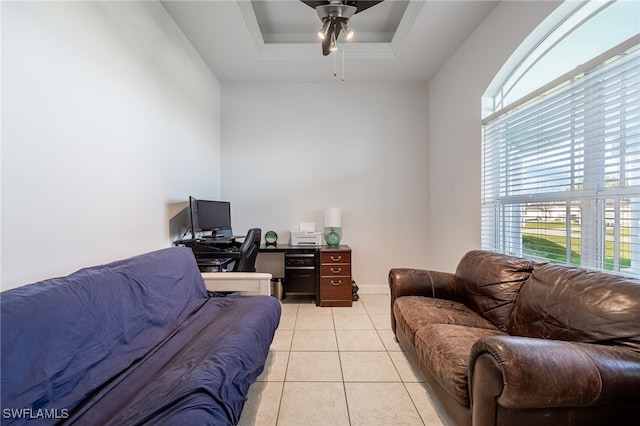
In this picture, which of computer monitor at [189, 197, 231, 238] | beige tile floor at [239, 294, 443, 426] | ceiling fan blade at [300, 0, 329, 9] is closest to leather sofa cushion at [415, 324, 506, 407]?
beige tile floor at [239, 294, 443, 426]

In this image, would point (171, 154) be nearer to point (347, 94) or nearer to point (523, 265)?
point (347, 94)

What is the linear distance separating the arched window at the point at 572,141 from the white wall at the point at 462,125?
0.50 feet

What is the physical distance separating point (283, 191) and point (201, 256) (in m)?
1.57

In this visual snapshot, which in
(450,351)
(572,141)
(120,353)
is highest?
(572,141)

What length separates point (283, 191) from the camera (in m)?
3.86

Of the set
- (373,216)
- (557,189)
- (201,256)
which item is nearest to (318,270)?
(373,216)

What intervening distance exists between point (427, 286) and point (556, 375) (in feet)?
4.27

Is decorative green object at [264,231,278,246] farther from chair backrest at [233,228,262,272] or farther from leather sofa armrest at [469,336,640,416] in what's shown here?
leather sofa armrest at [469,336,640,416]

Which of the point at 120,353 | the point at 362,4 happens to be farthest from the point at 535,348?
the point at 362,4

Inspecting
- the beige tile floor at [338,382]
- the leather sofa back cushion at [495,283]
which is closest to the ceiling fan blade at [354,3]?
the leather sofa back cushion at [495,283]

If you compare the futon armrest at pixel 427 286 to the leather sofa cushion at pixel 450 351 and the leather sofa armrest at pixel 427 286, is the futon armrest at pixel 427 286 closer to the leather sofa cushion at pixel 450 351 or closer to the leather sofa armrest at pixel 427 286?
the leather sofa armrest at pixel 427 286

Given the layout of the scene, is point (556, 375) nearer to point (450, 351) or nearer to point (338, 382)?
point (450, 351)

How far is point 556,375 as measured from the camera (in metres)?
0.98

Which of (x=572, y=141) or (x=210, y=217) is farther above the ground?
(x=572, y=141)
